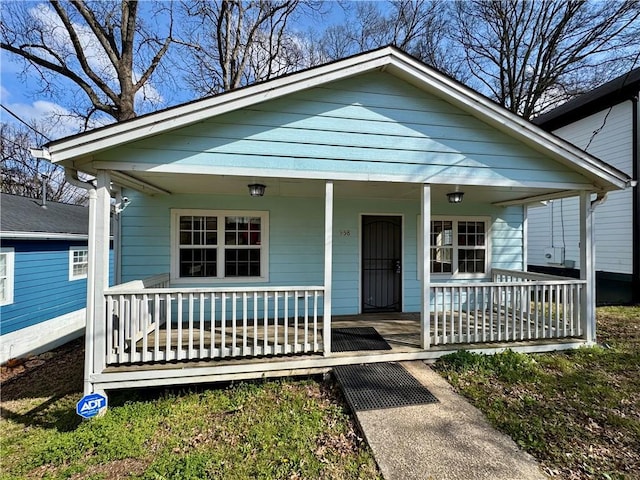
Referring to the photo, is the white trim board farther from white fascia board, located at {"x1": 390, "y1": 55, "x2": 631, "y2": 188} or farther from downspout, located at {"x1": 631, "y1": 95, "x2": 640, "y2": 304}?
downspout, located at {"x1": 631, "y1": 95, "x2": 640, "y2": 304}

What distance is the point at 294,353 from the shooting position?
13.8 feet

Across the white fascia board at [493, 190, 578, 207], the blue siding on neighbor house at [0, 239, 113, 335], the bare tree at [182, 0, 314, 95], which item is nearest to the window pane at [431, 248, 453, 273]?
the white fascia board at [493, 190, 578, 207]

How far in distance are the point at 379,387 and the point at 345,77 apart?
13.4ft

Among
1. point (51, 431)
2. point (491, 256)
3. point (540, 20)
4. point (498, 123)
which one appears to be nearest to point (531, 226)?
point (491, 256)

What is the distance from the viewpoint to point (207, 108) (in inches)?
153

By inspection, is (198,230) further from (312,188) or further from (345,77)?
(345,77)

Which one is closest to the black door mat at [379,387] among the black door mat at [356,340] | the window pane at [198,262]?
the black door mat at [356,340]

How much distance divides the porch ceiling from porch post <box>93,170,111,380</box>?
24.3 inches

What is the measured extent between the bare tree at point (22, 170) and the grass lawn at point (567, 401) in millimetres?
23390

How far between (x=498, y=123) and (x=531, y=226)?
384 inches

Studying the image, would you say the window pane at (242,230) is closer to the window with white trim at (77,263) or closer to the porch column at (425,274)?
the porch column at (425,274)

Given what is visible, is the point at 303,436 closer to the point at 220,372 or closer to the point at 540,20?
the point at 220,372

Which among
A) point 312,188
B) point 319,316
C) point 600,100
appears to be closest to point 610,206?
point 600,100

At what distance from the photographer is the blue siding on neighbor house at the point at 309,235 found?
5.72 m
